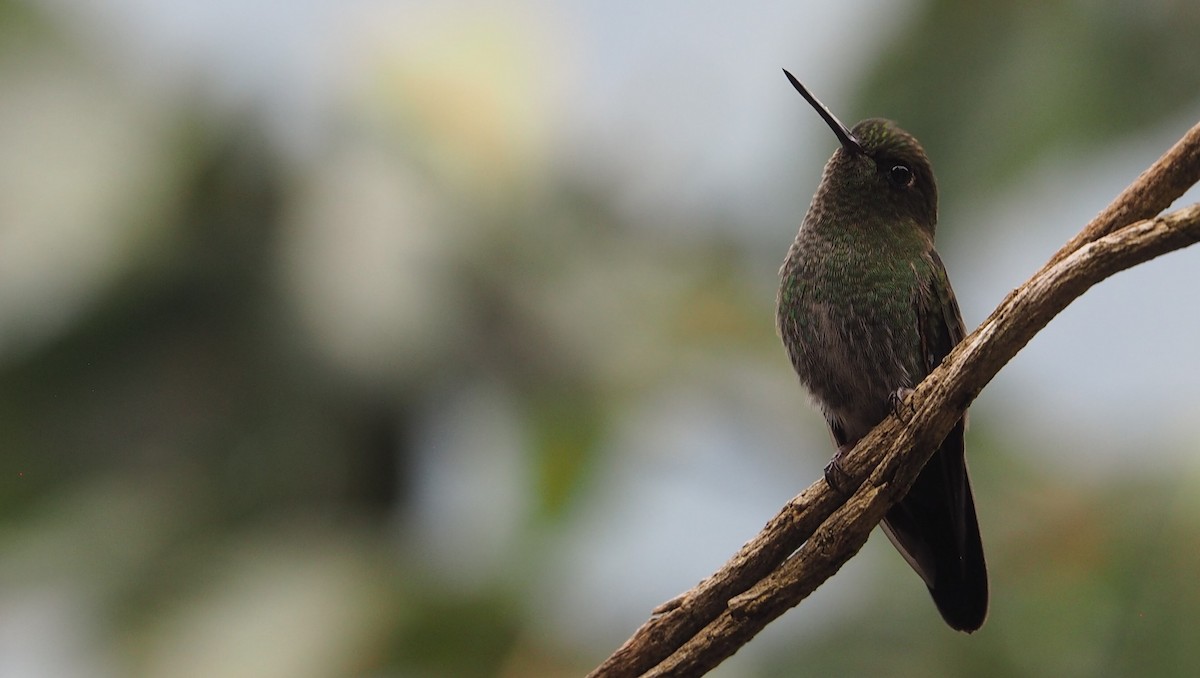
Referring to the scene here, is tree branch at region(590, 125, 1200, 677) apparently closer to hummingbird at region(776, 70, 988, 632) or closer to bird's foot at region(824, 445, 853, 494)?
bird's foot at region(824, 445, 853, 494)

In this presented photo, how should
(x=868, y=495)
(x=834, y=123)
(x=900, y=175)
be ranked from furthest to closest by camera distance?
(x=900, y=175) < (x=834, y=123) < (x=868, y=495)

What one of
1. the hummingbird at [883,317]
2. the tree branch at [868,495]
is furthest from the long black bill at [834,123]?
the tree branch at [868,495]

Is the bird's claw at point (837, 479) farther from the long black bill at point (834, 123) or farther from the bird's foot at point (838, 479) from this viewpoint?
the long black bill at point (834, 123)

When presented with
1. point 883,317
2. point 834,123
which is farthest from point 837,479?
point 834,123

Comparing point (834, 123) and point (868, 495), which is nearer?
point (868, 495)

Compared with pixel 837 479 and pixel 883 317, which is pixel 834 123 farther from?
pixel 837 479

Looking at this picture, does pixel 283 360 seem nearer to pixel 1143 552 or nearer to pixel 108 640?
pixel 108 640

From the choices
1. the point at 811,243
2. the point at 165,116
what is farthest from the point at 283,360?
the point at 811,243
